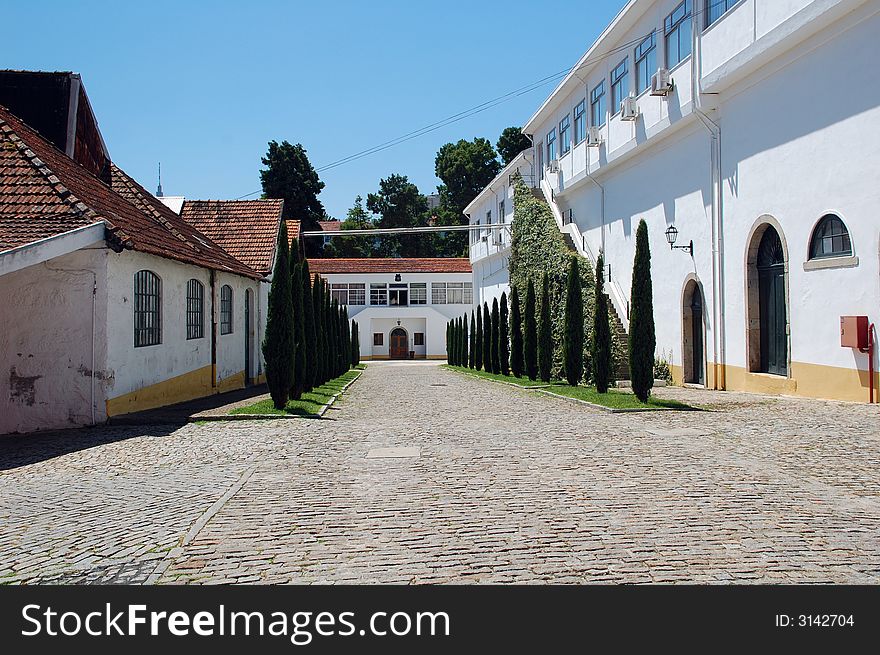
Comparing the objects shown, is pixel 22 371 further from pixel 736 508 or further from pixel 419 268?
pixel 419 268

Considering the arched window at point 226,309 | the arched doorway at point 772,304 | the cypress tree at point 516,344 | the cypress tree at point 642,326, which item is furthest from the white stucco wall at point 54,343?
the cypress tree at point 516,344

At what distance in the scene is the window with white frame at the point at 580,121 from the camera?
29.2 m

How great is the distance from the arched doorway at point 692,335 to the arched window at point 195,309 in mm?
12735

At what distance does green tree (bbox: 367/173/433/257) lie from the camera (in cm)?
7769

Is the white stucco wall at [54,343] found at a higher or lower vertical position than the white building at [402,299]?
lower

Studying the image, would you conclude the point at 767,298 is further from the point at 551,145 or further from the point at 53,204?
the point at 551,145

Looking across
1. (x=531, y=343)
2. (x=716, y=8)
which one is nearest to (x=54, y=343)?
(x=716, y=8)

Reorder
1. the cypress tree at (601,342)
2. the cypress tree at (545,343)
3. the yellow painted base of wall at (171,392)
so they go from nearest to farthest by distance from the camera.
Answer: the yellow painted base of wall at (171,392), the cypress tree at (601,342), the cypress tree at (545,343)

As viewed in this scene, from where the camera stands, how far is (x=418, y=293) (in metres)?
61.7

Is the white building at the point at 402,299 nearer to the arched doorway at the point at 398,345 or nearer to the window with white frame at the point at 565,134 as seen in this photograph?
the arched doorway at the point at 398,345

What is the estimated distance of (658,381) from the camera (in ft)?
73.0

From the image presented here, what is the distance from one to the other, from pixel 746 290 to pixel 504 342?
14.2 metres

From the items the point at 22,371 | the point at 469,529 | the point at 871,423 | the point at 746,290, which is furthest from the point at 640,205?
the point at 469,529

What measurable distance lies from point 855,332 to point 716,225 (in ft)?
19.8
